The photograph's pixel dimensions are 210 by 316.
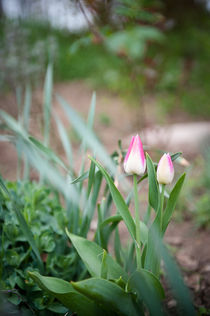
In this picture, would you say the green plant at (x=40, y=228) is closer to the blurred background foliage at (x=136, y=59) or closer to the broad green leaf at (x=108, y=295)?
the broad green leaf at (x=108, y=295)

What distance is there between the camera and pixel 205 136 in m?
2.74

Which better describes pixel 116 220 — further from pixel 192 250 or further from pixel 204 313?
pixel 192 250

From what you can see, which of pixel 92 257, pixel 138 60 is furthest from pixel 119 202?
pixel 138 60

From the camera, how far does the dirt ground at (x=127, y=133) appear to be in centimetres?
151

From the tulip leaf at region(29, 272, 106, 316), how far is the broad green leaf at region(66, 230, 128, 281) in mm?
85

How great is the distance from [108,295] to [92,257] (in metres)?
0.15

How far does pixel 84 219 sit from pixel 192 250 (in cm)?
86

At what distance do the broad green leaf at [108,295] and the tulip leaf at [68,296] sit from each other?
1.1 inches

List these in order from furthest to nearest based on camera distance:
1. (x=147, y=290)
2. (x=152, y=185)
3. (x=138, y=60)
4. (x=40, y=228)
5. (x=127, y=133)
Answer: (x=138, y=60) → (x=127, y=133) → (x=40, y=228) → (x=152, y=185) → (x=147, y=290)

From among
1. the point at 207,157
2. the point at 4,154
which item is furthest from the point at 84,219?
the point at 4,154

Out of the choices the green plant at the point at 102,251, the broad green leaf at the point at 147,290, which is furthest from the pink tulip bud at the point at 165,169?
the broad green leaf at the point at 147,290

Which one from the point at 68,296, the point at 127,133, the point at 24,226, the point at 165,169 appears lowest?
the point at 127,133

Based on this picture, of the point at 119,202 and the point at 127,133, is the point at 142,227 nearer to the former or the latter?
the point at 119,202

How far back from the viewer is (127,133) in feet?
11.3
